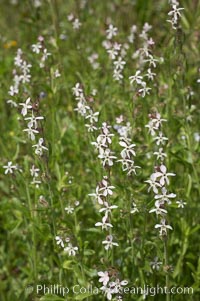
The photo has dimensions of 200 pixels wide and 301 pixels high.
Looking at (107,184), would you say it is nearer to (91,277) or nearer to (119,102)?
(91,277)

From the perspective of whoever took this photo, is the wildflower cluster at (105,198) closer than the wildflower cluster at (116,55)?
Yes

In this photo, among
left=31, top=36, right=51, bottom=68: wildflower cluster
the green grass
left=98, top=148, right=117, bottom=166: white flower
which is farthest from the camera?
left=31, top=36, right=51, bottom=68: wildflower cluster

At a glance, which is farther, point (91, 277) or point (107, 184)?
point (91, 277)

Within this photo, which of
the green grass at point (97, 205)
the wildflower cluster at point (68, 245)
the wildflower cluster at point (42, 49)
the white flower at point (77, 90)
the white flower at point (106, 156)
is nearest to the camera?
the white flower at point (106, 156)

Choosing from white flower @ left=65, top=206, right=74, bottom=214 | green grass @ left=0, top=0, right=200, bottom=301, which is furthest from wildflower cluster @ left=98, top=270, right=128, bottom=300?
white flower @ left=65, top=206, right=74, bottom=214

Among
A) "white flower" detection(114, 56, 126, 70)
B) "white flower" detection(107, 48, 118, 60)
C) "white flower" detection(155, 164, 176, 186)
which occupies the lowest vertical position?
"white flower" detection(155, 164, 176, 186)

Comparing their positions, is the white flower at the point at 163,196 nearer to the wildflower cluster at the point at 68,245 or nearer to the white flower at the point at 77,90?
the wildflower cluster at the point at 68,245

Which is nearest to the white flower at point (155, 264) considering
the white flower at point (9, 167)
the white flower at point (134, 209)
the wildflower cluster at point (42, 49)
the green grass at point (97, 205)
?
the green grass at point (97, 205)

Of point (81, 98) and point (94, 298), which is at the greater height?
point (81, 98)

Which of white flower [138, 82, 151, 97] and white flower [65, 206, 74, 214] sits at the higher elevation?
white flower [138, 82, 151, 97]

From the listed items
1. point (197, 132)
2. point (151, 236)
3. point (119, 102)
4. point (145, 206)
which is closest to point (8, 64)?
point (119, 102)

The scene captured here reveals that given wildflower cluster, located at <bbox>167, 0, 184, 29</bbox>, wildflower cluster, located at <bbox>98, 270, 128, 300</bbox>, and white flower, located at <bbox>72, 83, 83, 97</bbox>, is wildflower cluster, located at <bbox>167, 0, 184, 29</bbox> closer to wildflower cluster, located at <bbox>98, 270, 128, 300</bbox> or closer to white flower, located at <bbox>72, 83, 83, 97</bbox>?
white flower, located at <bbox>72, 83, 83, 97</bbox>
